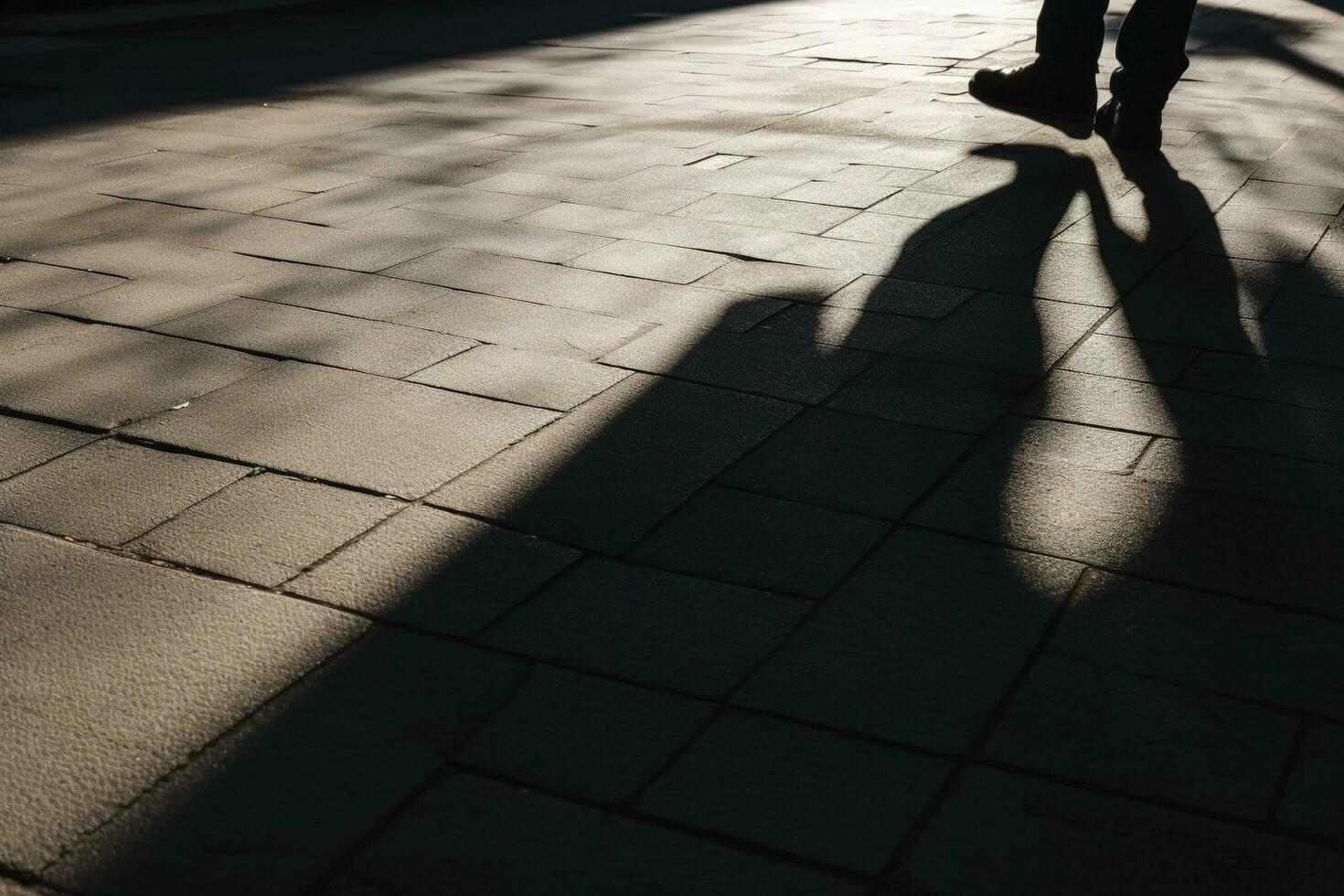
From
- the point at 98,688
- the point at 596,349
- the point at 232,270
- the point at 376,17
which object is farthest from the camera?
the point at 376,17

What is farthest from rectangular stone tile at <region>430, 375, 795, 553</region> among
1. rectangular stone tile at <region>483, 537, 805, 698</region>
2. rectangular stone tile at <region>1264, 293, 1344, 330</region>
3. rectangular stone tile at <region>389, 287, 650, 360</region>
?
rectangular stone tile at <region>1264, 293, 1344, 330</region>

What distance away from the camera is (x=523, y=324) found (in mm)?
4328

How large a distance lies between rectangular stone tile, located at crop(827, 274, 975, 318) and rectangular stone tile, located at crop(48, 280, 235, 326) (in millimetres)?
2100

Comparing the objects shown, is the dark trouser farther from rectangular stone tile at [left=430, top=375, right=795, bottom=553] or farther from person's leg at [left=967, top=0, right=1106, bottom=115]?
rectangular stone tile at [left=430, top=375, right=795, bottom=553]

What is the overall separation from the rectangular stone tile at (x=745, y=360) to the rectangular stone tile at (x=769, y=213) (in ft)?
4.32

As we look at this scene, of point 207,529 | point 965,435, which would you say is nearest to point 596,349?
point 965,435

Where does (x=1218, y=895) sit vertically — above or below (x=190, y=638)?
below

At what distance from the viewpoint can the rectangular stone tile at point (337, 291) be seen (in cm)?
450

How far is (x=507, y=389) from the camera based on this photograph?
380 centimetres

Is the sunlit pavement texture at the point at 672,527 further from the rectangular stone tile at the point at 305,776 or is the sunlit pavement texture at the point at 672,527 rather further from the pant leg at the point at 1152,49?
the pant leg at the point at 1152,49

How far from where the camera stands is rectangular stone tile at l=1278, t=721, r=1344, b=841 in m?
2.14

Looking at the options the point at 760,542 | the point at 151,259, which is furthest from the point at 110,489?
the point at 151,259

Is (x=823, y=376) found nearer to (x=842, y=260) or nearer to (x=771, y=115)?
(x=842, y=260)

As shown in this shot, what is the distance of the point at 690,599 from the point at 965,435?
1.12 metres
